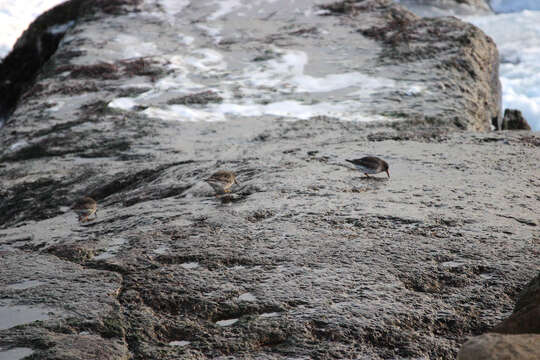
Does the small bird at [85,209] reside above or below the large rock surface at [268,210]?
below

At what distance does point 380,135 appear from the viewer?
8953 mm

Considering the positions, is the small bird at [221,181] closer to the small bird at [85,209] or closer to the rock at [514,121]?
the small bird at [85,209]

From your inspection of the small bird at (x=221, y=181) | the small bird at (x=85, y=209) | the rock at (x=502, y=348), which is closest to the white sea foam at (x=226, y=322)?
the rock at (x=502, y=348)

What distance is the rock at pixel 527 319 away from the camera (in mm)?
2684

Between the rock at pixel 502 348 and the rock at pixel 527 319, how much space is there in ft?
0.85

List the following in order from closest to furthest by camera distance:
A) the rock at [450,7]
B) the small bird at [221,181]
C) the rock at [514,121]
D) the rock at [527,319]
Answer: the rock at [527,319], the small bird at [221,181], the rock at [514,121], the rock at [450,7]

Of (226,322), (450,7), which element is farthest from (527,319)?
(450,7)

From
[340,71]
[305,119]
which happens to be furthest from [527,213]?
[340,71]

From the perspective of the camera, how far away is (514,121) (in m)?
15.0

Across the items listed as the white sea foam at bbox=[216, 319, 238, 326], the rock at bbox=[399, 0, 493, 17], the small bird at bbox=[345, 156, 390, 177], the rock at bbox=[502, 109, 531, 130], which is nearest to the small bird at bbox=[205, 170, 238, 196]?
the small bird at bbox=[345, 156, 390, 177]

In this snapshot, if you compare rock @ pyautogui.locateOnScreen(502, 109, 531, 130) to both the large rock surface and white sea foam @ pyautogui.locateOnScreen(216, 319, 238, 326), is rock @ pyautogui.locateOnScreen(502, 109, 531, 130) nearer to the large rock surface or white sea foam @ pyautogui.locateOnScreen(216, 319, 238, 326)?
the large rock surface

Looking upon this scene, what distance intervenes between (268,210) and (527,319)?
2940mm

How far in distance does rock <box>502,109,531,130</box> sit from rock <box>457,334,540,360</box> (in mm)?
13819

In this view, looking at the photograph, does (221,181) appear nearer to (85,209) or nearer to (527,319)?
(85,209)
